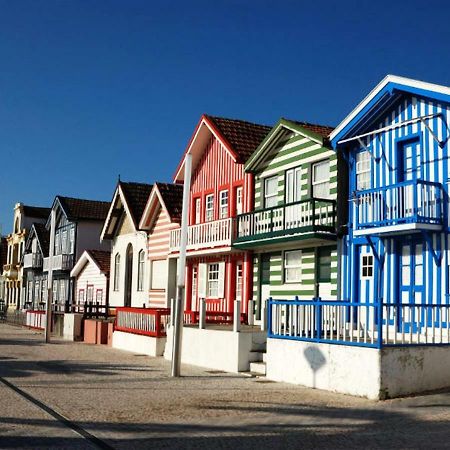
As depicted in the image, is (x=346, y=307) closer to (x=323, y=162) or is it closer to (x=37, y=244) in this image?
(x=323, y=162)

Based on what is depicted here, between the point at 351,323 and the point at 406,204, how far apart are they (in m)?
4.23

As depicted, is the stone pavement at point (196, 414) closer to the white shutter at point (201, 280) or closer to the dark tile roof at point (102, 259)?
the white shutter at point (201, 280)

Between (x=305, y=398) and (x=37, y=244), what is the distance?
42594 mm

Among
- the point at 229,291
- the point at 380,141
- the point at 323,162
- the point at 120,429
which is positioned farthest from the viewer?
the point at 229,291

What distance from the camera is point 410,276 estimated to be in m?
17.0

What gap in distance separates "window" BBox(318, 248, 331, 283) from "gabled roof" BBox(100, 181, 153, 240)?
1279 cm

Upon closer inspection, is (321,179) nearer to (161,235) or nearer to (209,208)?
(209,208)

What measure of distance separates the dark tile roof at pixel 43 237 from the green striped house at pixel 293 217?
31.2 meters

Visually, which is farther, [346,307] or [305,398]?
[346,307]

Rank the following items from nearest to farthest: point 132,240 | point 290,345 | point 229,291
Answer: point 290,345 < point 229,291 < point 132,240

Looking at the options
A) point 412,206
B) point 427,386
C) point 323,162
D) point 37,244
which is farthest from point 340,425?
point 37,244

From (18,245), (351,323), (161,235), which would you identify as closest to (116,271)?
(161,235)

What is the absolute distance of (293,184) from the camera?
21.7m

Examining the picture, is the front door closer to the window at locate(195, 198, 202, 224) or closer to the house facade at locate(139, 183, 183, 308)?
the house facade at locate(139, 183, 183, 308)
